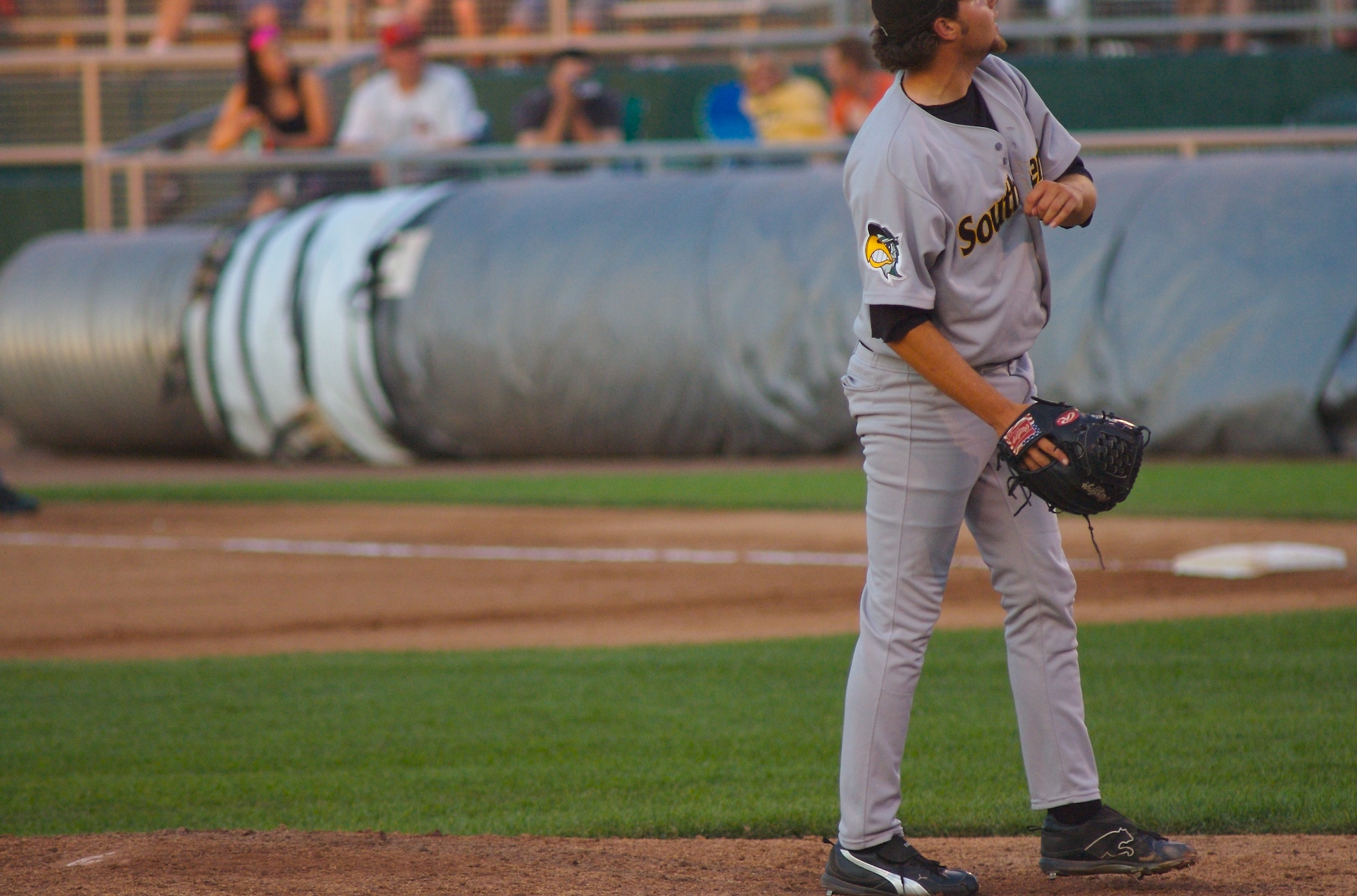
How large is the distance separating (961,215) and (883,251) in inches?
7.4

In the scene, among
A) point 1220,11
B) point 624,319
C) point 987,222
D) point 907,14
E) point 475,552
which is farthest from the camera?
point 1220,11

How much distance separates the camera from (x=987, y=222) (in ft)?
10.9

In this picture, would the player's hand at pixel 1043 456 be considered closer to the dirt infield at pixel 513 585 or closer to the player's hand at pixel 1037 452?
the player's hand at pixel 1037 452

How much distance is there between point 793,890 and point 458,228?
10.3 meters

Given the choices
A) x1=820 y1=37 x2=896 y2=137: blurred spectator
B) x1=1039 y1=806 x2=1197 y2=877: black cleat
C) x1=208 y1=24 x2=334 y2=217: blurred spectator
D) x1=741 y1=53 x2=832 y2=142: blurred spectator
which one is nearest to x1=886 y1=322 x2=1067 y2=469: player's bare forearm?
x1=1039 y1=806 x2=1197 y2=877: black cleat

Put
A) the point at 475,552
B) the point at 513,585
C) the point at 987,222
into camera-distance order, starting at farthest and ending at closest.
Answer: the point at 475,552 → the point at 513,585 → the point at 987,222

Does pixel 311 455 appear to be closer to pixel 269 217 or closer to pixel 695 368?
pixel 269 217

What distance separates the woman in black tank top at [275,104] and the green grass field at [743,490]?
176 inches

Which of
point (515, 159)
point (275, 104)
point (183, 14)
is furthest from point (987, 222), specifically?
point (183, 14)

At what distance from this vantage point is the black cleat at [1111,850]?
3377 mm

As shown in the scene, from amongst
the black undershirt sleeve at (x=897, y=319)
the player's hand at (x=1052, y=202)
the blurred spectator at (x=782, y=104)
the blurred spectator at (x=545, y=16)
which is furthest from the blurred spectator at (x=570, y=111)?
the black undershirt sleeve at (x=897, y=319)

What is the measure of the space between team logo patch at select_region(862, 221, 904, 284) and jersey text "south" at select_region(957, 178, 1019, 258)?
0.16 meters

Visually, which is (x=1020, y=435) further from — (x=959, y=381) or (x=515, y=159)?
(x=515, y=159)

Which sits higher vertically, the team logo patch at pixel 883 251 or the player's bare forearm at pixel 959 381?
the team logo patch at pixel 883 251
